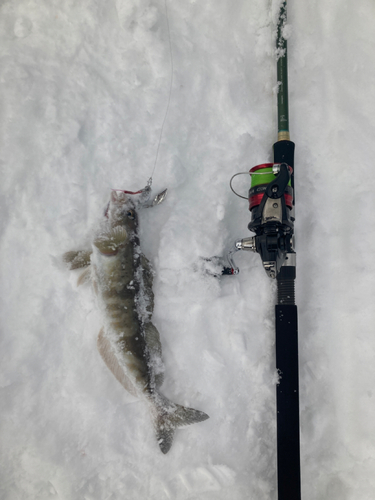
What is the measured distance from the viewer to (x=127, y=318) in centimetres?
230

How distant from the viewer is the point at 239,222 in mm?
2785

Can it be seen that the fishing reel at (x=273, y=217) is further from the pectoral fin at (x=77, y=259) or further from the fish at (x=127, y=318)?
the pectoral fin at (x=77, y=259)

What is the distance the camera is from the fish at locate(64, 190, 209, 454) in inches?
90.4

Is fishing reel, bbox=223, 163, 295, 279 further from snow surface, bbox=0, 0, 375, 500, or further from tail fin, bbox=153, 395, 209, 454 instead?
tail fin, bbox=153, 395, 209, 454

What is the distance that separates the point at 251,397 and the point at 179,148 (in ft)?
7.71

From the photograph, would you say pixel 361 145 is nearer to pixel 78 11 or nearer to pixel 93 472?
pixel 78 11

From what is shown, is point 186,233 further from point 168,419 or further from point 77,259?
point 168,419

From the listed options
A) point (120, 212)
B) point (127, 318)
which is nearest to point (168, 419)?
point (127, 318)

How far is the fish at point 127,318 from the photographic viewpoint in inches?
90.4

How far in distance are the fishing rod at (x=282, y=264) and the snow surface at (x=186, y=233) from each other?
265 millimetres

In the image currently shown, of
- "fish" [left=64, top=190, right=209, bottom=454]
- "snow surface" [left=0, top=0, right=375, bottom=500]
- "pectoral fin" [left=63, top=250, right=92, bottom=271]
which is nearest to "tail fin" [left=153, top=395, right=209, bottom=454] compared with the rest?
"fish" [left=64, top=190, right=209, bottom=454]

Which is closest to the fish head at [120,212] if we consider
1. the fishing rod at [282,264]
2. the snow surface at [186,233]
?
the snow surface at [186,233]

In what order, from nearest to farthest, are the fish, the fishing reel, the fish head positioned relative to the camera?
the fishing reel < the fish < the fish head

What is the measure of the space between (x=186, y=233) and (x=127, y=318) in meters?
0.90
